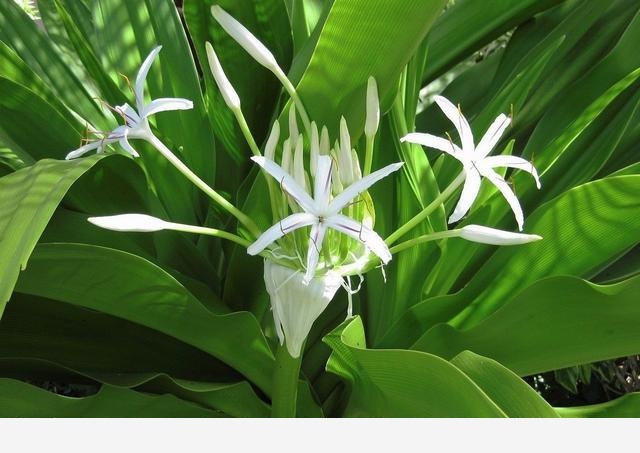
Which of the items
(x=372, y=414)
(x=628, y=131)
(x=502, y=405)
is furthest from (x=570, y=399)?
(x=502, y=405)

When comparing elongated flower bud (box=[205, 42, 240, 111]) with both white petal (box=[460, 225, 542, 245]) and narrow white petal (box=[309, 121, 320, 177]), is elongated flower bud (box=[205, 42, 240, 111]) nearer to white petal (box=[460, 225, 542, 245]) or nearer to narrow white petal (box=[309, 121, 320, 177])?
narrow white petal (box=[309, 121, 320, 177])

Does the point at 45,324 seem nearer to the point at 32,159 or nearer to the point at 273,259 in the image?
the point at 32,159

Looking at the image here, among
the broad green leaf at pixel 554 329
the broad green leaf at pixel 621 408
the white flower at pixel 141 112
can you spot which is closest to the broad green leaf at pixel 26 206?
the white flower at pixel 141 112

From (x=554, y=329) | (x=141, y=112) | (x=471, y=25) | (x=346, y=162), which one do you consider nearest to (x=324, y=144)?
(x=346, y=162)

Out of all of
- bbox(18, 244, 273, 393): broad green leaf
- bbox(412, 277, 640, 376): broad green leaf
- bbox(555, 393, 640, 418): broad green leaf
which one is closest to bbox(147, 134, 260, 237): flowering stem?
bbox(18, 244, 273, 393): broad green leaf

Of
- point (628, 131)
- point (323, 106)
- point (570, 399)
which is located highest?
point (628, 131)

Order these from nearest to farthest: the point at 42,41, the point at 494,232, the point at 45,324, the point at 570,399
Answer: the point at 494,232, the point at 45,324, the point at 42,41, the point at 570,399

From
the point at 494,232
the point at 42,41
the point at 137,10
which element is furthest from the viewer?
the point at 42,41
